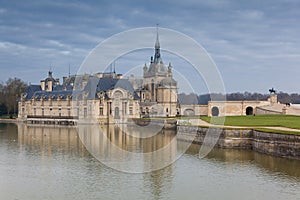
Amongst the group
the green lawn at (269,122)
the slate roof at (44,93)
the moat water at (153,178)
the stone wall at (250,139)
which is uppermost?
the slate roof at (44,93)

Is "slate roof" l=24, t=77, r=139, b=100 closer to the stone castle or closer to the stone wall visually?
the stone castle

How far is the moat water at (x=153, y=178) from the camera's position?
50.2ft

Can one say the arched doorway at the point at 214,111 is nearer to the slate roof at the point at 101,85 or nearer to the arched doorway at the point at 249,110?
the arched doorway at the point at 249,110

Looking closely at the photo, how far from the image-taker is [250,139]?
27656 mm

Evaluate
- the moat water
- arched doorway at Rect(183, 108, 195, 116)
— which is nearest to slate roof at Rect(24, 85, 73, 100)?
arched doorway at Rect(183, 108, 195, 116)

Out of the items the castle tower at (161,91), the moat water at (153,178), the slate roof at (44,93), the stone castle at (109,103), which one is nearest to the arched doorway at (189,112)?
the stone castle at (109,103)

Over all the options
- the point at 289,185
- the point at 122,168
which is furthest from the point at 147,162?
the point at 289,185

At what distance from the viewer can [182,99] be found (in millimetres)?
80938

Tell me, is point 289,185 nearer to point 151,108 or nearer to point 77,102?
point 77,102

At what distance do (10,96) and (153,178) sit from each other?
6675cm

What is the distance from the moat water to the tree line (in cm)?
5619

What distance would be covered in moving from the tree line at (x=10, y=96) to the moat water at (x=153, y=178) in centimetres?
5619

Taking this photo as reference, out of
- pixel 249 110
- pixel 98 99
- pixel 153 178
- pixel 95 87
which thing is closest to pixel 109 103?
pixel 98 99

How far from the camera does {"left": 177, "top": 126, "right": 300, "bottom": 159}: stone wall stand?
74.8ft
